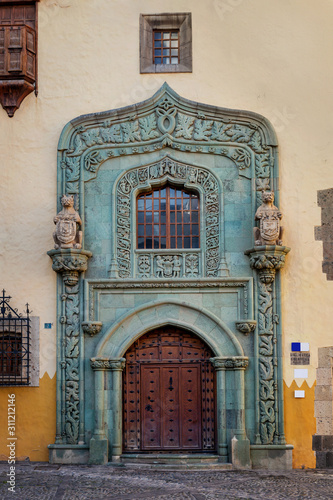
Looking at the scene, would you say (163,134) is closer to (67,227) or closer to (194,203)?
(194,203)

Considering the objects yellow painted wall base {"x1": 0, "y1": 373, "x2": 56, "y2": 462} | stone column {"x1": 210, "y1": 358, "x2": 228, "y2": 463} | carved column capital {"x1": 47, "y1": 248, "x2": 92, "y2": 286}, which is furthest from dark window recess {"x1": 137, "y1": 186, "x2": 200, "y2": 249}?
yellow painted wall base {"x1": 0, "y1": 373, "x2": 56, "y2": 462}

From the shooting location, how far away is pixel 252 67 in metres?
→ 16.1

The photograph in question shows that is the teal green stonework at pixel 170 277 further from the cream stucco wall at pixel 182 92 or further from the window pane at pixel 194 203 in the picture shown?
the cream stucco wall at pixel 182 92

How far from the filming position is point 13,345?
51.5 ft

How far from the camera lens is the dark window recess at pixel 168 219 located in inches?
628

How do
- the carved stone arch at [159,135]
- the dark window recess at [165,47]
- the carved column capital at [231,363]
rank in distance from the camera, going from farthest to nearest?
1. the dark window recess at [165,47]
2. the carved stone arch at [159,135]
3. the carved column capital at [231,363]

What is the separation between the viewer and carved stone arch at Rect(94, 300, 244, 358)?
15414 mm

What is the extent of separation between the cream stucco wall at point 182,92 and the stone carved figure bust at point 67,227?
50 cm

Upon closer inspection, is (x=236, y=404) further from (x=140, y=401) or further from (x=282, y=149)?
(x=282, y=149)

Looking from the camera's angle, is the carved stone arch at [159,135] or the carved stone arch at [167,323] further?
the carved stone arch at [159,135]

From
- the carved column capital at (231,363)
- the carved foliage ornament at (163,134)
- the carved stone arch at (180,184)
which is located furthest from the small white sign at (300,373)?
the carved foliage ornament at (163,134)

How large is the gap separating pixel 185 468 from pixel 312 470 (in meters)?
2.42

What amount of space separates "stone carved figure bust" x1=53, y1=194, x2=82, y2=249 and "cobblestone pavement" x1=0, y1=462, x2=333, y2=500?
428cm

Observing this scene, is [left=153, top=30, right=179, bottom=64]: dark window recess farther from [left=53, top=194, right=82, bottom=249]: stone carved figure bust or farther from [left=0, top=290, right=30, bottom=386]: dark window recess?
[left=0, top=290, right=30, bottom=386]: dark window recess
